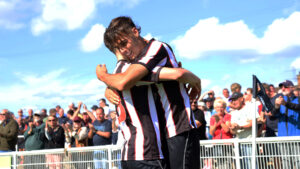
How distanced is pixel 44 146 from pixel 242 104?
551cm

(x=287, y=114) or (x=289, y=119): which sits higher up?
(x=287, y=114)

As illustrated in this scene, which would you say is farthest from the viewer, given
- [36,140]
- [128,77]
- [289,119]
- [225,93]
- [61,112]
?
[61,112]

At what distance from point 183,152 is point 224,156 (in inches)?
161

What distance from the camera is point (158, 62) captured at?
2.83 m

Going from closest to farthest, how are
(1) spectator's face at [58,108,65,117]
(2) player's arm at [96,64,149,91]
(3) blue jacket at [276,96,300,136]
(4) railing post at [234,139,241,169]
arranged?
(2) player's arm at [96,64,149,91], (4) railing post at [234,139,241,169], (3) blue jacket at [276,96,300,136], (1) spectator's face at [58,108,65,117]

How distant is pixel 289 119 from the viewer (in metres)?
8.09

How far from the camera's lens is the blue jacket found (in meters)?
7.99

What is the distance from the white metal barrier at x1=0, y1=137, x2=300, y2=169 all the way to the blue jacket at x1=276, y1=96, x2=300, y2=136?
178 cm

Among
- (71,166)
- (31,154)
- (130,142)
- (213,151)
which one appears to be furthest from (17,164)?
(130,142)

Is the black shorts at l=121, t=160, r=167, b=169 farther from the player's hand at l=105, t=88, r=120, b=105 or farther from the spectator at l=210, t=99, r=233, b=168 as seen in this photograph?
the spectator at l=210, t=99, r=233, b=168

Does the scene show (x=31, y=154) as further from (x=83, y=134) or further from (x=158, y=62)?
(x=158, y=62)

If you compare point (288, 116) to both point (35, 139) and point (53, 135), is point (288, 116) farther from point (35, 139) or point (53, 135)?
point (35, 139)

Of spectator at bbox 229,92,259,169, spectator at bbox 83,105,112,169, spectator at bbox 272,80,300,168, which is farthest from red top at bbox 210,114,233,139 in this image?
spectator at bbox 83,105,112,169

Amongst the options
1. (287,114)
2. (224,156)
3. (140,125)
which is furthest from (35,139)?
(140,125)
